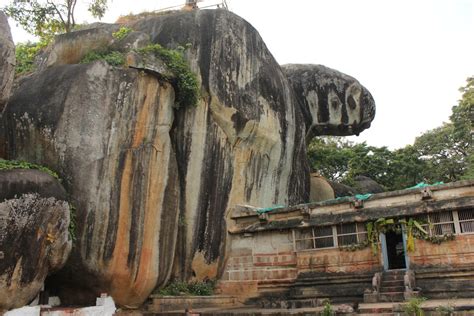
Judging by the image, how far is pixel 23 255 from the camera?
31.8 ft

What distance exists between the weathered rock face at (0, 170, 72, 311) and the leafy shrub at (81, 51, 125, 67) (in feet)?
13.0

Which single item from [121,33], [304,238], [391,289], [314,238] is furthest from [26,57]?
[391,289]

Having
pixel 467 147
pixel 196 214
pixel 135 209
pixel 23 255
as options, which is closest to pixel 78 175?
pixel 135 209

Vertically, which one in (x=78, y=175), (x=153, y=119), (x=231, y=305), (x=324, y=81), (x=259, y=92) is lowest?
(x=231, y=305)

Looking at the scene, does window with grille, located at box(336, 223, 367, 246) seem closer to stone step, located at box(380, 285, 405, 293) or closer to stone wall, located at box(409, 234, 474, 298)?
stone wall, located at box(409, 234, 474, 298)

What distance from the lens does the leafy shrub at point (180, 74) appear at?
1370 centimetres

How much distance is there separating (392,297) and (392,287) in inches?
23.4

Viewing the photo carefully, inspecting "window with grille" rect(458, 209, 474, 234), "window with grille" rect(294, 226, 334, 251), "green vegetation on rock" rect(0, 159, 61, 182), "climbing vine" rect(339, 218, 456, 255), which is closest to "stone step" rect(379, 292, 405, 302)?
"climbing vine" rect(339, 218, 456, 255)

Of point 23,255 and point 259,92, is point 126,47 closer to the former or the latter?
point 259,92

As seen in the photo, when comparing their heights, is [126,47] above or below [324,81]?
below

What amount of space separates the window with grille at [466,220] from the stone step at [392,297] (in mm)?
2636

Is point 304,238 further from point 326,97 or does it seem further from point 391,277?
point 326,97

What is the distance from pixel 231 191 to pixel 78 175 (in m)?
5.54

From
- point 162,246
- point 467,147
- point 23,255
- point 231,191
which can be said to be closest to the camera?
point 23,255
